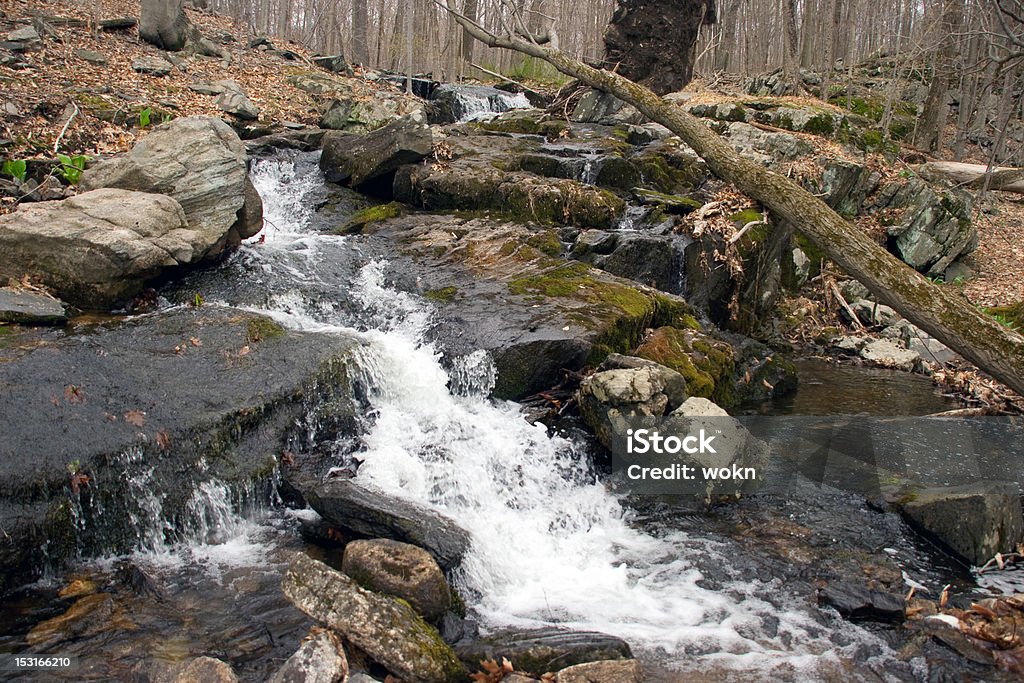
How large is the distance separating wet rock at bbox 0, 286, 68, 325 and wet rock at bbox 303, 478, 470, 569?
10.8 feet

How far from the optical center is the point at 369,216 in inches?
426

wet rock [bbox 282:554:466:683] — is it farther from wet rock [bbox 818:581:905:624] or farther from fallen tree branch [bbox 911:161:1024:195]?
fallen tree branch [bbox 911:161:1024:195]

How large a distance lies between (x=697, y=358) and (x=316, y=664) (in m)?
5.42

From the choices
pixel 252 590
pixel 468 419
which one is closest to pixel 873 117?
pixel 468 419

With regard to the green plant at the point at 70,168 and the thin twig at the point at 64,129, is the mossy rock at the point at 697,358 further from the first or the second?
the thin twig at the point at 64,129

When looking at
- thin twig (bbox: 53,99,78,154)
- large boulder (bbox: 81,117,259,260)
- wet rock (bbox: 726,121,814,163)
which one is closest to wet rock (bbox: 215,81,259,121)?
thin twig (bbox: 53,99,78,154)

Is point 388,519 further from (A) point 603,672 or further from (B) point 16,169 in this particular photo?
(B) point 16,169

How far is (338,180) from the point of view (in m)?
12.0

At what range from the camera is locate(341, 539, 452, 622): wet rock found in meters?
4.44

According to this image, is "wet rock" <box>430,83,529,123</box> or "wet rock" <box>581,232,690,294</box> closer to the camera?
"wet rock" <box>581,232,690,294</box>

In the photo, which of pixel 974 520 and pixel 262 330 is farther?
pixel 262 330

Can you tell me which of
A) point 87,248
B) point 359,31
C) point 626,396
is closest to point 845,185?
A: point 626,396

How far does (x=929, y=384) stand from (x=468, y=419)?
661 cm

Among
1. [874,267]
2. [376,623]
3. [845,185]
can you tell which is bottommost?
[376,623]
